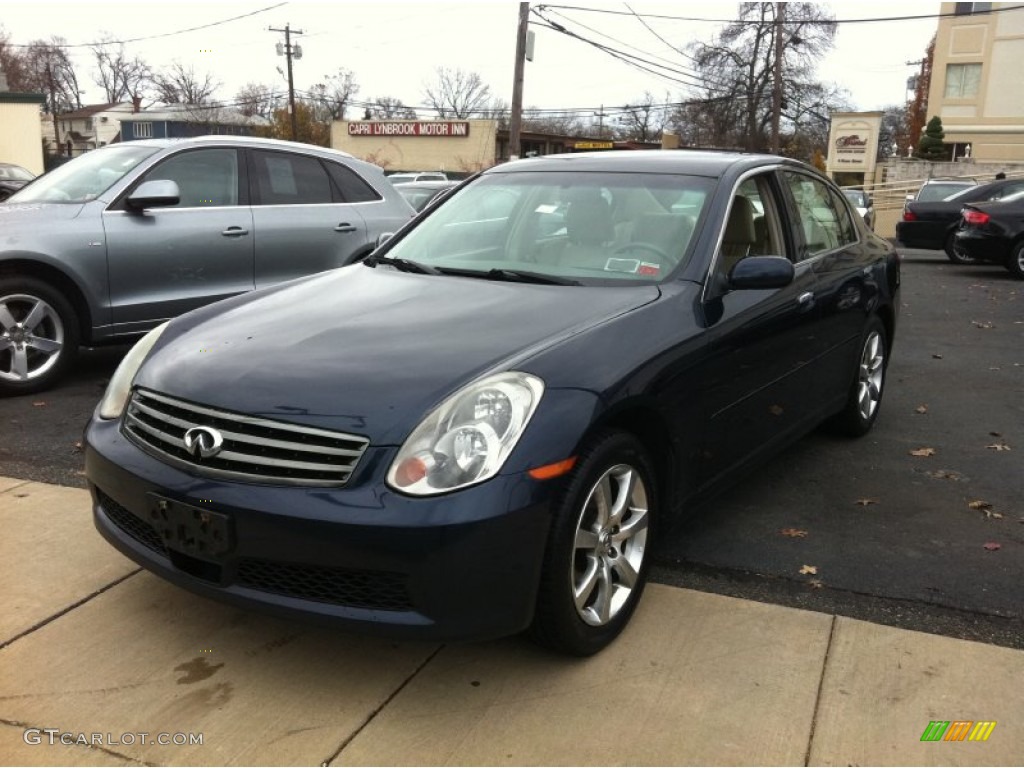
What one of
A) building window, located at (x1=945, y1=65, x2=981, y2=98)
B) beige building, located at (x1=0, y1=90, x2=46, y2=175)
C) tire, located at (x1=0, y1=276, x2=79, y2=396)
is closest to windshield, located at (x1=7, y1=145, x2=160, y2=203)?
tire, located at (x1=0, y1=276, x2=79, y2=396)

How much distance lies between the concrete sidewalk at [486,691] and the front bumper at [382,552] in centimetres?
31

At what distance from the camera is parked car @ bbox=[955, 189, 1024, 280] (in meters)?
13.9

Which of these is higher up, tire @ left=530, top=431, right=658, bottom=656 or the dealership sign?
the dealership sign

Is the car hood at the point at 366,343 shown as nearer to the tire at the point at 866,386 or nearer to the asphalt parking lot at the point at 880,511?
the asphalt parking lot at the point at 880,511

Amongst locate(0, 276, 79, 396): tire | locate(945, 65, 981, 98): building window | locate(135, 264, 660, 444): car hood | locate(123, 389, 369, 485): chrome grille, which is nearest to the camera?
locate(123, 389, 369, 485): chrome grille

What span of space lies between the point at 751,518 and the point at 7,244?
15.8 ft

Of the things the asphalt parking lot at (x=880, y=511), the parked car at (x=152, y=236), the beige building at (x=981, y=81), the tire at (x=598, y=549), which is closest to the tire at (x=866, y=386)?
Answer: the asphalt parking lot at (x=880, y=511)

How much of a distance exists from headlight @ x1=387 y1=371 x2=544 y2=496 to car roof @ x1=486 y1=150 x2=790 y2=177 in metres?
1.79

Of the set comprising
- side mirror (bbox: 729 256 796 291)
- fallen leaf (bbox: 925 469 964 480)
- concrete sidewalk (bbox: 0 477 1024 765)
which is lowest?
concrete sidewalk (bbox: 0 477 1024 765)

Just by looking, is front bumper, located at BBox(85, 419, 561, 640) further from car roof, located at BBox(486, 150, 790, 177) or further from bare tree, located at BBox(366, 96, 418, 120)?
bare tree, located at BBox(366, 96, 418, 120)

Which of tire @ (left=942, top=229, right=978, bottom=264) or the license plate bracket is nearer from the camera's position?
the license plate bracket

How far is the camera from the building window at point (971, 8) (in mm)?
46656

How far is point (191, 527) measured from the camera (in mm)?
2652

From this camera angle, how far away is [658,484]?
3.24 metres
